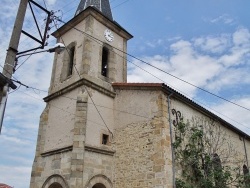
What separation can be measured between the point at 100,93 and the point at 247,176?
7379mm

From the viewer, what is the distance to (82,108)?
11711 millimetres

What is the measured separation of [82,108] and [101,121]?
1139mm

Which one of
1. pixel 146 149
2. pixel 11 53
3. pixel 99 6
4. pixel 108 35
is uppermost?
pixel 99 6

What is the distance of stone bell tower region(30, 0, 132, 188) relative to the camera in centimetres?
1110

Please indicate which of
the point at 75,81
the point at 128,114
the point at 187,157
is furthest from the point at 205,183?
the point at 75,81

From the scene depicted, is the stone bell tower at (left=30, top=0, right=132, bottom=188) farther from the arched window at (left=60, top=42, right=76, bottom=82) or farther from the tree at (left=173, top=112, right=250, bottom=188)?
the tree at (left=173, top=112, right=250, bottom=188)

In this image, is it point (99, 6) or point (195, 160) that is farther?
point (99, 6)

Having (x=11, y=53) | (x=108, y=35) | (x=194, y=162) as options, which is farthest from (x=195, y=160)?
(x=11, y=53)

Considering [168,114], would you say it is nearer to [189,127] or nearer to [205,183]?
[189,127]

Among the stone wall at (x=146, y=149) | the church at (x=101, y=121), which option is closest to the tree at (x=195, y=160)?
the church at (x=101, y=121)

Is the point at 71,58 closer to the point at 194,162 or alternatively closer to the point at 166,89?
the point at 166,89

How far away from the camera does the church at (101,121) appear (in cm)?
1083

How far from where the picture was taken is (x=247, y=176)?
12648mm

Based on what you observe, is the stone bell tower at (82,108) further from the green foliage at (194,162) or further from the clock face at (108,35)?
the green foliage at (194,162)
